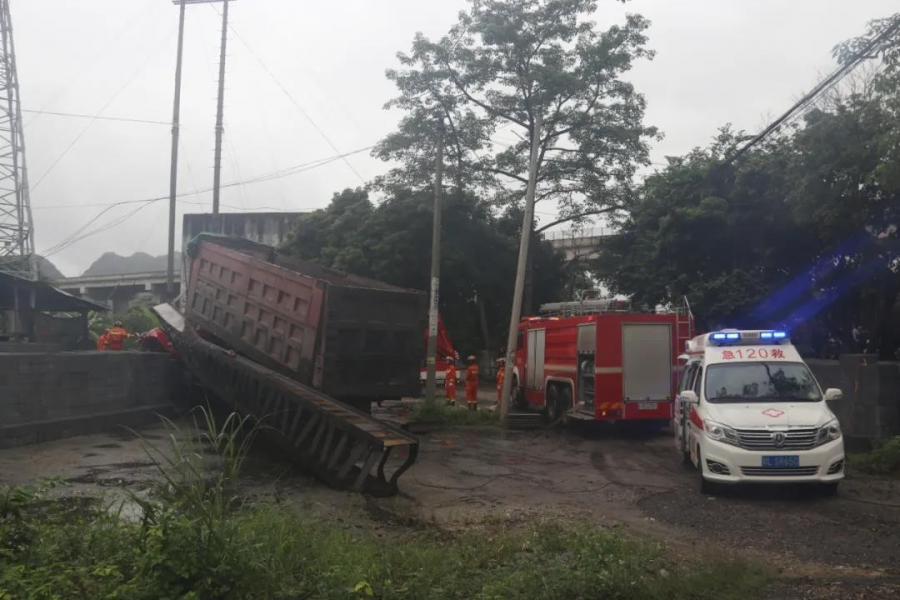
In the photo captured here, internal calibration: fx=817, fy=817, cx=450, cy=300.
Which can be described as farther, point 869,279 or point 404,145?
point 404,145

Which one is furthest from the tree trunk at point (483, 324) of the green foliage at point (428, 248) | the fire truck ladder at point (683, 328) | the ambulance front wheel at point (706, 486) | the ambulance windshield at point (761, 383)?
the ambulance front wheel at point (706, 486)

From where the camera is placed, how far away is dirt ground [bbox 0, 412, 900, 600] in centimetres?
678

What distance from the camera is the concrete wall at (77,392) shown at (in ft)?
39.8

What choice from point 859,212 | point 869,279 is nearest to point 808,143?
point 859,212

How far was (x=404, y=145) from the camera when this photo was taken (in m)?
27.4

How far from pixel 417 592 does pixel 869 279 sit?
641 inches

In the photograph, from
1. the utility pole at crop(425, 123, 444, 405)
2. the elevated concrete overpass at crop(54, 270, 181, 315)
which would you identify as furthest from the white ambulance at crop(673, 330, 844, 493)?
the elevated concrete overpass at crop(54, 270, 181, 315)

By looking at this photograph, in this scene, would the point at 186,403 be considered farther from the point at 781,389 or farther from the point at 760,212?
the point at 760,212

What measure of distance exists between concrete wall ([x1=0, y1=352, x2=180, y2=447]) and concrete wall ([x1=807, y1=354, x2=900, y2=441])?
11375 mm

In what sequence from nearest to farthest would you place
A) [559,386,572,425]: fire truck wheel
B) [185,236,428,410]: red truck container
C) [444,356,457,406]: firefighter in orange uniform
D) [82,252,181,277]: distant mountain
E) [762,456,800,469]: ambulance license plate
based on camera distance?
[762,456,800,469]: ambulance license plate, [185,236,428,410]: red truck container, [559,386,572,425]: fire truck wheel, [444,356,457,406]: firefighter in orange uniform, [82,252,181,277]: distant mountain

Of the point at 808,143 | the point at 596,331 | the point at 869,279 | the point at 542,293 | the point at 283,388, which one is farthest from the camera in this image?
the point at 542,293

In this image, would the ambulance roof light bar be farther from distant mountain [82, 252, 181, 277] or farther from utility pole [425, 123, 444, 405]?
distant mountain [82, 252, 181, 277]

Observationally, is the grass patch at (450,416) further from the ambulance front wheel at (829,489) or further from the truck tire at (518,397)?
the ambulance front wheel at (829,489)

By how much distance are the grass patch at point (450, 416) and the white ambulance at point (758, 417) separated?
7.76 metres
